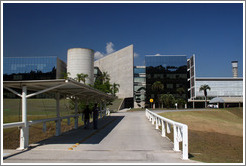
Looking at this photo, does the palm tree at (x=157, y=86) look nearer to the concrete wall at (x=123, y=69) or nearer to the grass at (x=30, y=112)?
the concrete wall at (x=123, y=69)

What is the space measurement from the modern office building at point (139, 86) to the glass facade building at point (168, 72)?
3.61 m

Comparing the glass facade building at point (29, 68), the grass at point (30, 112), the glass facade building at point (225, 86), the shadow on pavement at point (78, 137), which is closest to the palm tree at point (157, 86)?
the glass facade building at point (29, 68)

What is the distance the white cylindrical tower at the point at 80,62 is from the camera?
303ft

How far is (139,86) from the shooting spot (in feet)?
311

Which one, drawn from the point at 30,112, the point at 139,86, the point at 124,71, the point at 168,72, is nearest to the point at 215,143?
the point at 30,112

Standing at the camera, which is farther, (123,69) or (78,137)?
(123,69)

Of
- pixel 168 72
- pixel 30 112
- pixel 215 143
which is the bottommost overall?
pixel 215 143

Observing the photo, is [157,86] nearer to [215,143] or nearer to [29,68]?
[29,68]

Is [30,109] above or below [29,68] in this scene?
below

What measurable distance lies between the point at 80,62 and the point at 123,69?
52.6ft

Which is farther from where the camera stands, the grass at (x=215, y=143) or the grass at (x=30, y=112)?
the grass at (x=30, y=112)

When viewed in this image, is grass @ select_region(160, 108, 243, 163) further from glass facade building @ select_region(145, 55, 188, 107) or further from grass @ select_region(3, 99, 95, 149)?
glass facade building @ select_region(145, 55, 188, 107)

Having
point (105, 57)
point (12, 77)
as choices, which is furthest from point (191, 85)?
point (12, 77)

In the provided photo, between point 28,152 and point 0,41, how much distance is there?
152 inches
